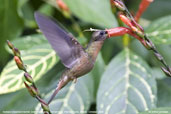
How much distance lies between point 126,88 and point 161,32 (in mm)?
351

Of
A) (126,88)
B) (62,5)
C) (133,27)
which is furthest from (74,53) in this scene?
(62,5)

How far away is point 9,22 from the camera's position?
1.80 meters

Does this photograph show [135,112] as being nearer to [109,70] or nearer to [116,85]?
[116,85]

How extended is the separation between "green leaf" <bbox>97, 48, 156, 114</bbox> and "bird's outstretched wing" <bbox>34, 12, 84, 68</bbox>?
38cm

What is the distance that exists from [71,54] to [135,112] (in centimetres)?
44

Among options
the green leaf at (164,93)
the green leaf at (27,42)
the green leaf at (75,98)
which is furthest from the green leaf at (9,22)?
the green leaf at (164,93)

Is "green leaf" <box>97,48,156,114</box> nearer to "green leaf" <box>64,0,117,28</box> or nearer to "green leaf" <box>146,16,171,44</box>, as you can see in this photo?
"green leaf" <box>146,16,171,44</box>

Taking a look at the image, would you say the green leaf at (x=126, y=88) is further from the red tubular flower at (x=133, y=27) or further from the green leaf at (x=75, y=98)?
the red tubular flower at (x=133, y=27)

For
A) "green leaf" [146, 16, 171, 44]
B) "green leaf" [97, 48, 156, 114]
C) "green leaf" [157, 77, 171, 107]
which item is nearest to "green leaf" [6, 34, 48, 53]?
"green leaf" [97, 48, 156, 114]

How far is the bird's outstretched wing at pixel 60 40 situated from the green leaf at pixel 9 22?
37.7 inches

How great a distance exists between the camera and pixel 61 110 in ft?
4.08

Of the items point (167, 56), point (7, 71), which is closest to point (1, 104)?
point (7, 71)

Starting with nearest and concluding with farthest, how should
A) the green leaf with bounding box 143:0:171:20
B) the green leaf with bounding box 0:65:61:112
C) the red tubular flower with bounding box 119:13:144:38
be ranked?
the red tubular flower with bounding box 119:13:144:38 → the green leaf with bounding box 0:65:61:112 → the green leaf with bounding box 143:0:171:20

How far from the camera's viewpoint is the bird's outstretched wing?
826 mm
